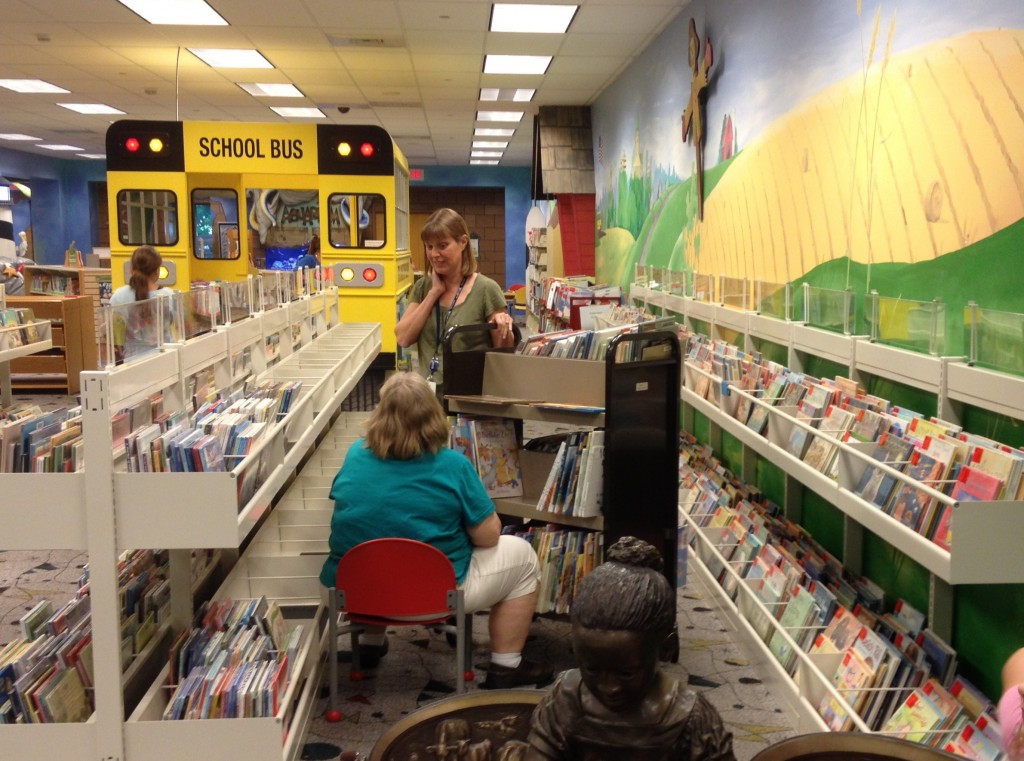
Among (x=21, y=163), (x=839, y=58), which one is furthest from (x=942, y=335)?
(x=21, y=163)

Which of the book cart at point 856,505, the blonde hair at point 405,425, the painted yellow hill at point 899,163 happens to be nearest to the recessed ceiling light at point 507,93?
the painted yellow hill at point 899,163

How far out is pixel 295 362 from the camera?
485cm

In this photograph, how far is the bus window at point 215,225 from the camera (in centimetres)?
863

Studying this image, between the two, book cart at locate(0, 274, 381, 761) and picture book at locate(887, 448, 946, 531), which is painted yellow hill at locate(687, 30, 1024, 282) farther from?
book cart at locate(0, 274, 381, 761)

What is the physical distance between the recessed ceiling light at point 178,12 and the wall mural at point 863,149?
11.8 ft

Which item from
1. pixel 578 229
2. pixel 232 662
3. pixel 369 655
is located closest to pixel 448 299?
pixel 369 655

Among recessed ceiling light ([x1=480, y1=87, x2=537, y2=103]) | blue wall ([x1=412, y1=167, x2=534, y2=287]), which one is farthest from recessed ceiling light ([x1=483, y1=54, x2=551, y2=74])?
blue wall ([x1=412, y1=167, x2=534, y2=287])

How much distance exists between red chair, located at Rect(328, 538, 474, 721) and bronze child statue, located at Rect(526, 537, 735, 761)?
6.26 feet

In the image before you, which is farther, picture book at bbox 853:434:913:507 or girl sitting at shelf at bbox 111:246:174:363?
picture book at bbox 853:434:913:507

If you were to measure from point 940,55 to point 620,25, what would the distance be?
195 inches

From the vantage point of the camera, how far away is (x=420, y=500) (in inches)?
125

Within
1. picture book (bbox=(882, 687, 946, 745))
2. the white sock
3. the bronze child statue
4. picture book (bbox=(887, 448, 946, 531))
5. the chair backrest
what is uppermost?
the bronze child statue

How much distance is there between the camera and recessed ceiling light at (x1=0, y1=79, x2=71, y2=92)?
1078 centimetres

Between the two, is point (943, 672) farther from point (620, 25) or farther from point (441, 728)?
point (620, 25)
